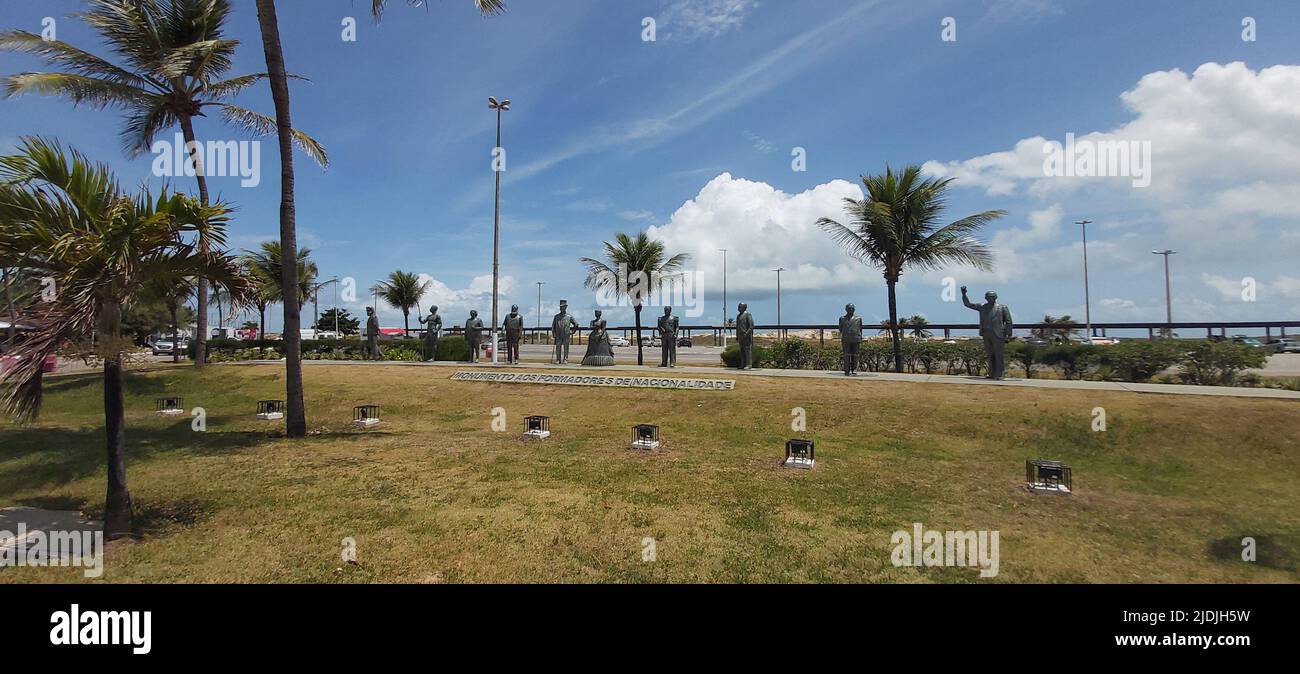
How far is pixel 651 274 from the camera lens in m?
22.3

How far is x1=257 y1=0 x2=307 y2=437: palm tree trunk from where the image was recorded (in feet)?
35.9

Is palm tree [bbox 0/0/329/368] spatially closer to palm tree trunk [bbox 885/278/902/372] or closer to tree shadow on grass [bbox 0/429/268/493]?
tree shadow on grass [bbox 0/429/268/493]

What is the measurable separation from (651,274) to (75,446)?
16.7 m

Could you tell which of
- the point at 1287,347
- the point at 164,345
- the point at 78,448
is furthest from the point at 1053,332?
the point at 164,345

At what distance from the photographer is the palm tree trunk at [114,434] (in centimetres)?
586

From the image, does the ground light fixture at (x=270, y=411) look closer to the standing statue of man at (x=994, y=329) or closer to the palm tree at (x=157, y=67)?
the palm tree at (x=157, y=67)

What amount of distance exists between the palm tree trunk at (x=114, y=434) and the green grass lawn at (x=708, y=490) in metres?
0.29

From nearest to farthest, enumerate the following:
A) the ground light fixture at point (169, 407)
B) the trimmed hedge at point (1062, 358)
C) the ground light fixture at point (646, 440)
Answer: the ground light fixture at point (646, 440) → the trimmed hedge at point (1062, 358) → the ground light fixture at point (169, 407)

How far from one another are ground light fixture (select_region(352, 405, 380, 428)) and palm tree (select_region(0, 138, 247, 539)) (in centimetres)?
679

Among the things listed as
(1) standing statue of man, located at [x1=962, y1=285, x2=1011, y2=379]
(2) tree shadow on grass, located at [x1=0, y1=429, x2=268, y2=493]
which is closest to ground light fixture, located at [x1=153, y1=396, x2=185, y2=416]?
(2) tree shadow on grass, located at [x1=0, y1=429, x2=268, y2=493]

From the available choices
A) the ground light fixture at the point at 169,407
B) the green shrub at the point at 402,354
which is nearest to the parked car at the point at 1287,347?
the green shrub at the point at 402,354
